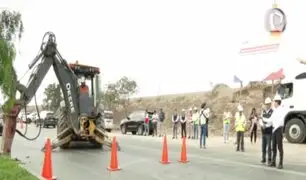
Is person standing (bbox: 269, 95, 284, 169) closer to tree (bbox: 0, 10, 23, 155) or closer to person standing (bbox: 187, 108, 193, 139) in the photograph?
tree (bbox: 0, 10, 23, 155)

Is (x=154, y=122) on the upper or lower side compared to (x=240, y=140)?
upper

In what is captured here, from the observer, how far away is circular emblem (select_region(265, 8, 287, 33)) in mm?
34794

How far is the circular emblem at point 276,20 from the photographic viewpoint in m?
34.8

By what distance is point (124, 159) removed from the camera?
56.5 feet

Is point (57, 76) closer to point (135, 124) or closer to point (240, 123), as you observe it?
point (240, 123)

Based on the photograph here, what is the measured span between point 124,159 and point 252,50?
74.8 feet

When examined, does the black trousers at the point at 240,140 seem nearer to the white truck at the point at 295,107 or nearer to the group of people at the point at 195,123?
the group of people at the point at 195,123

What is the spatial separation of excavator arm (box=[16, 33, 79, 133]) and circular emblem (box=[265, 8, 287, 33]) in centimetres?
1841

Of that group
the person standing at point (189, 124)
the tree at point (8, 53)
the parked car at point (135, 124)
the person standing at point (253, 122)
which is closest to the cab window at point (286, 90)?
the person standing at point (253, 122)

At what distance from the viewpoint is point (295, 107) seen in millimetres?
25750

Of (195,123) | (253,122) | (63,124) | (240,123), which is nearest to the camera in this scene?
(240,123)

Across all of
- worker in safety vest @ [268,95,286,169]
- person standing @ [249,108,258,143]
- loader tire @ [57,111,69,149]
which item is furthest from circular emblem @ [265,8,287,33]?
worker in safety vest @ [268,95,286,169]

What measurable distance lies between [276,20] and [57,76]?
1964 centimetres

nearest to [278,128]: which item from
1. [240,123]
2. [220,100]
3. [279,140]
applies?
[279,140]
